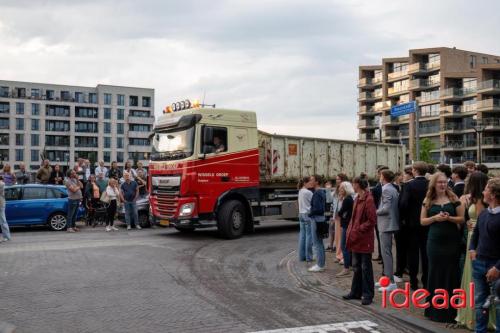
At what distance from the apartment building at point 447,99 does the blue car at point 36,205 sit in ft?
183

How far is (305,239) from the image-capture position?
11.0 metres

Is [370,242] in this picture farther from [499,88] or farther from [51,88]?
[51,88]

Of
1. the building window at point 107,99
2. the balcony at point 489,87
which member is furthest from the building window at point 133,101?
the balcony at point 489,87

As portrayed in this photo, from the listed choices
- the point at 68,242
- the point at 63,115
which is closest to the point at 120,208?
the point at 68,242

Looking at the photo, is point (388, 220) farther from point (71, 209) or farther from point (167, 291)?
point (71, 209)

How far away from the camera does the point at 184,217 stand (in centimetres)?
1369

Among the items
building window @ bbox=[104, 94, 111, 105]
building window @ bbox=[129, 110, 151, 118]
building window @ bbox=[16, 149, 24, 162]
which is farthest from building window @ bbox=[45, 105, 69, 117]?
building window @ bbox=[129, 110, 151, 118]

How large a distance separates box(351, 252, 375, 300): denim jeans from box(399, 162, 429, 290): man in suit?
109 centimetres

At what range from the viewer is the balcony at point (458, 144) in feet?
234

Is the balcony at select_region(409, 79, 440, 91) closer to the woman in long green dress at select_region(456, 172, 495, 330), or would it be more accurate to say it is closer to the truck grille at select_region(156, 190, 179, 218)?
the truck grille at select_region(156, 190, 179, 218)

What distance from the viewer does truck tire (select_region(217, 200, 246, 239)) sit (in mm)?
14156

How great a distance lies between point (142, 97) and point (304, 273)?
93.5 meters

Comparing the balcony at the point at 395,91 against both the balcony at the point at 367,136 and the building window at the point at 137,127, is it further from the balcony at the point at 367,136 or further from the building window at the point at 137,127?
the building window at the point at 137,127

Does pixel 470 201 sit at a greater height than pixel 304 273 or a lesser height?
greater
